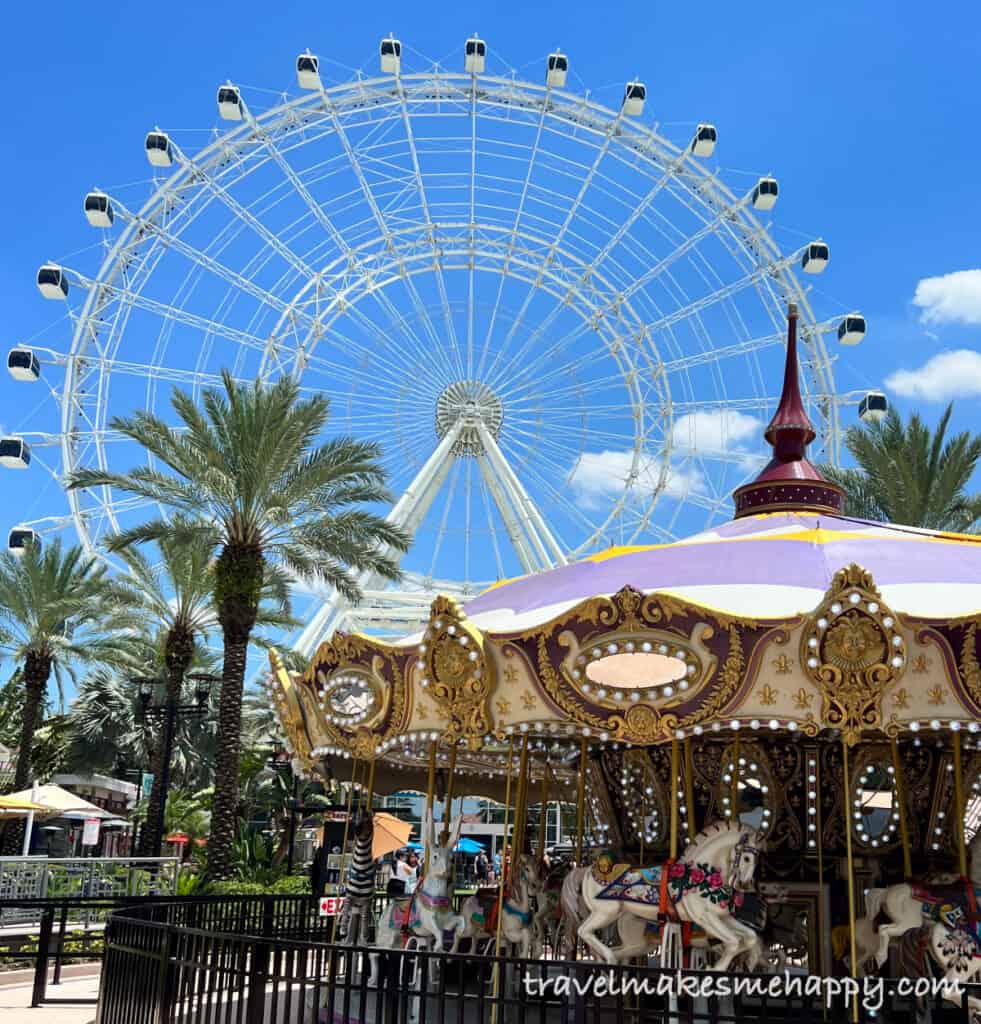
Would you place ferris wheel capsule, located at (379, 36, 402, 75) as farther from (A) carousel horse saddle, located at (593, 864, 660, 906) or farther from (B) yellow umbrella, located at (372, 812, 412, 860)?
(A) carousel horse saddle, located at (593, 864, 660, 906)

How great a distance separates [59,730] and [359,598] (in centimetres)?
1349

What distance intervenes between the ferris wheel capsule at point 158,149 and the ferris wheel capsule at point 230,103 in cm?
138

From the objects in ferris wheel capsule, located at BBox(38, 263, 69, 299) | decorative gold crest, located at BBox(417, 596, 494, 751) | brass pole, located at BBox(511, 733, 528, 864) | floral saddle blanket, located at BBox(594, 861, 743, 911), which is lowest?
floral saddle blanket, located at BBox(594, 861, 743, 911)

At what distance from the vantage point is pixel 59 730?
31.1 metres

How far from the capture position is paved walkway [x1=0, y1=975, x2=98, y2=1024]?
9559 millimetres

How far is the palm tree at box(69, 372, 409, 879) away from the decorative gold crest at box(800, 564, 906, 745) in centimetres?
1238

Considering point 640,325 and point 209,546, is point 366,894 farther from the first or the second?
point 640,325

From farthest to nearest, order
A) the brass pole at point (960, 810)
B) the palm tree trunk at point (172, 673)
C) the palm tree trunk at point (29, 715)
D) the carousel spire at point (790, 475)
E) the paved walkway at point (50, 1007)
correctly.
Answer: the palm tree trunk at point (29, 715) < the palm tree trunk at point (172, 673) < the carousel spire at point (790, 475) < the paved walkway at point (50, 1007) < the brass pole at point (960, 810)

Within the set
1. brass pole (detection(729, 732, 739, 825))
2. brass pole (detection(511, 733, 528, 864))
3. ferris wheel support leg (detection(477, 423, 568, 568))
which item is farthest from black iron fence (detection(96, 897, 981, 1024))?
ferris wheel support leg (detection(477, 423, 568, 568))

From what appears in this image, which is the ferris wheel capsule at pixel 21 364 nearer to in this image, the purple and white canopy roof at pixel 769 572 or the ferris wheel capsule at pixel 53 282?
the ferris wheel capsule at pixel 53 282

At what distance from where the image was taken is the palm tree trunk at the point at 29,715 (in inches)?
965

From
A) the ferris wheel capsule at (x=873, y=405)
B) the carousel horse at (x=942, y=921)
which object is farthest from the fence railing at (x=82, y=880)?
the ferris wheel capsule at (x=873, y=405)

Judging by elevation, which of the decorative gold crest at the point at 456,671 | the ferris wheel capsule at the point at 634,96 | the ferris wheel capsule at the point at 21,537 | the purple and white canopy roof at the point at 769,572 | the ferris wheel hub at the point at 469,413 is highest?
the ferris wheel capsule at the point at 634,96

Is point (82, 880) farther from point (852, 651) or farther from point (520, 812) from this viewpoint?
point (852, 651)
